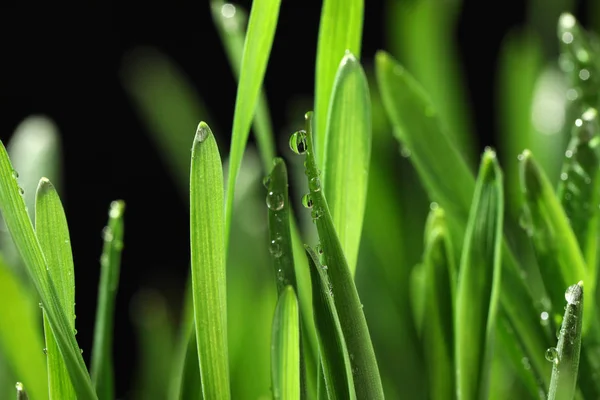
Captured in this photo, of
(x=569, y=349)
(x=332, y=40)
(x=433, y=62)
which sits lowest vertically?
(x=569, y=349)

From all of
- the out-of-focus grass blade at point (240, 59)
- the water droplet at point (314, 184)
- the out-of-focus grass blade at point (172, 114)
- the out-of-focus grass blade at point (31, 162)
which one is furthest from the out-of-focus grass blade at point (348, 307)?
the out-of-focus grass blade at point (172, 114)

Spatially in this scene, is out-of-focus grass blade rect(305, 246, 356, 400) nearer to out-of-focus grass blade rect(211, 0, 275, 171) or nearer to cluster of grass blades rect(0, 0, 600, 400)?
cluster of grass blades rect(0, 0, 600, 400)

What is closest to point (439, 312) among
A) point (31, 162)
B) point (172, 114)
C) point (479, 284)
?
point (479, 284)

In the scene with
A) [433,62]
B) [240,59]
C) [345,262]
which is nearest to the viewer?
[345,262]

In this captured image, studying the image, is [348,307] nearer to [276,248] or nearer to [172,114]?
[276,248]

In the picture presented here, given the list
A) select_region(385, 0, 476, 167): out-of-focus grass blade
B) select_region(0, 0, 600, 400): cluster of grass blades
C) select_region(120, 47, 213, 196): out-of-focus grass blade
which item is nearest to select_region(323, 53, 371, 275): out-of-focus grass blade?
select_region(0, 0, 600, 400): cluster of grass blades
